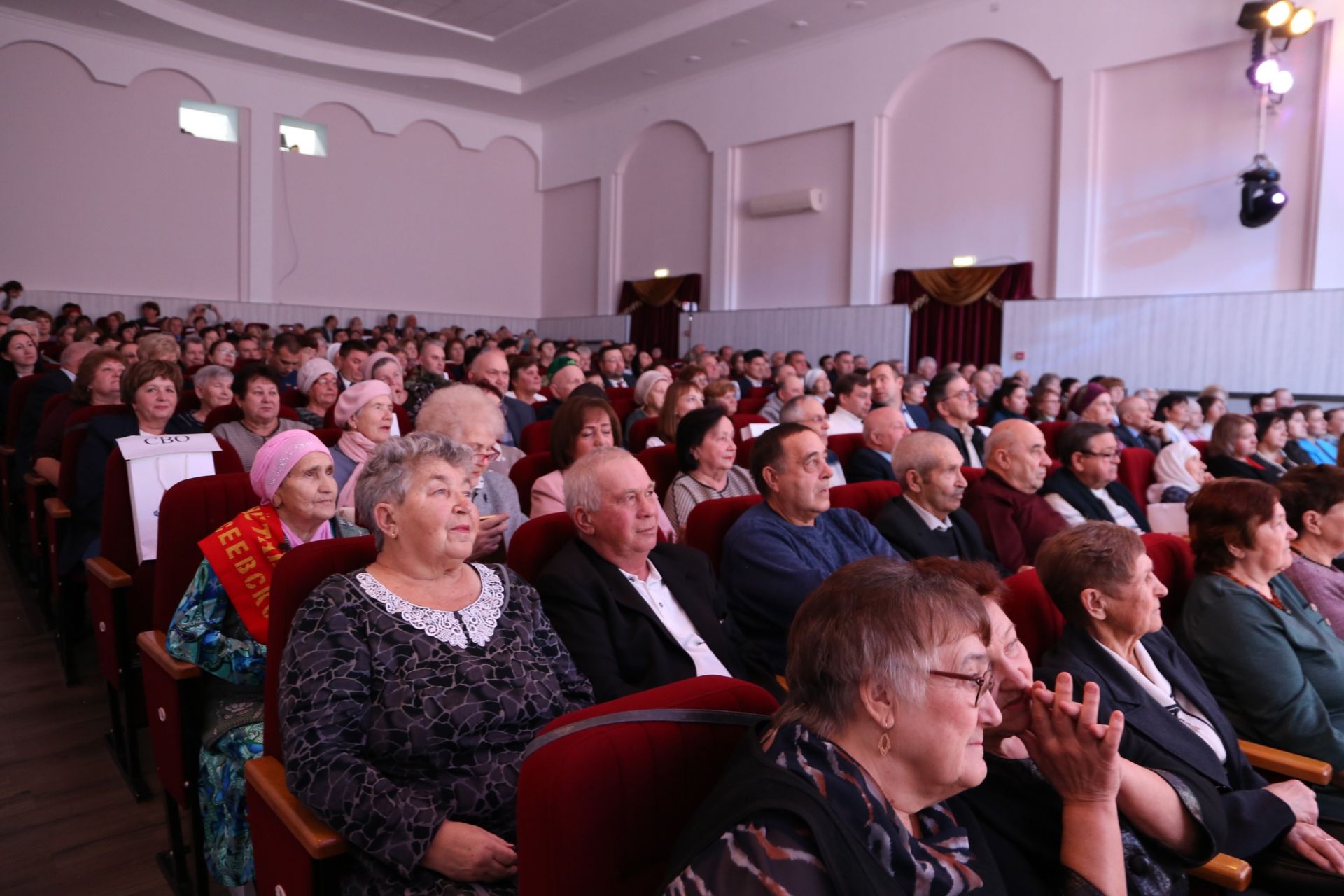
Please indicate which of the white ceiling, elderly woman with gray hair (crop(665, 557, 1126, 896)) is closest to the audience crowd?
elderly woman with gray hair (crop(665, 557, 1126, 896))

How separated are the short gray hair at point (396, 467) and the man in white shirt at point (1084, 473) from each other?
279 centimetres

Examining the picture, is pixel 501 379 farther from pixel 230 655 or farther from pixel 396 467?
pixel 396 467

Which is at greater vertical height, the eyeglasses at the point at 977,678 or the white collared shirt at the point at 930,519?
the eyeglasses at the point at 977,678

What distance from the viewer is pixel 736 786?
1065 mm

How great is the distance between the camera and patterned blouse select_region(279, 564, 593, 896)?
150 cm

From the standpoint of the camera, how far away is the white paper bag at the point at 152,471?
280 centimetres

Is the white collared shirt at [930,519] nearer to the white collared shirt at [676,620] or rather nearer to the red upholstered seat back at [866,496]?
the red upholstered seat back at [866,496]

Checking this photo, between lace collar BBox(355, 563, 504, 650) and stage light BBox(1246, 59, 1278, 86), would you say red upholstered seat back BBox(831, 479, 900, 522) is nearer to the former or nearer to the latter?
lace collar BBox(355, 563, 504, 650)

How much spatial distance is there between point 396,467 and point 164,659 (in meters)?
0.75

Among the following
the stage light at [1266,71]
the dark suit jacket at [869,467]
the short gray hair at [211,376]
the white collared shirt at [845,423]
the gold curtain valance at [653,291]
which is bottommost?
the dark suit jacket at [869,467]

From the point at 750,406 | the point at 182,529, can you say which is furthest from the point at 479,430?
the point at 750,406

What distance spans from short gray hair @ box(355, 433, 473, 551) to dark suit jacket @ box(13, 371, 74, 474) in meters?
3.52

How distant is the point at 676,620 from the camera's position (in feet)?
7.29

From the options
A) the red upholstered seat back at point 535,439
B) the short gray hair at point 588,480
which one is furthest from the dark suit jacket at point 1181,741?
the red upholstered seat back at point 535,439
